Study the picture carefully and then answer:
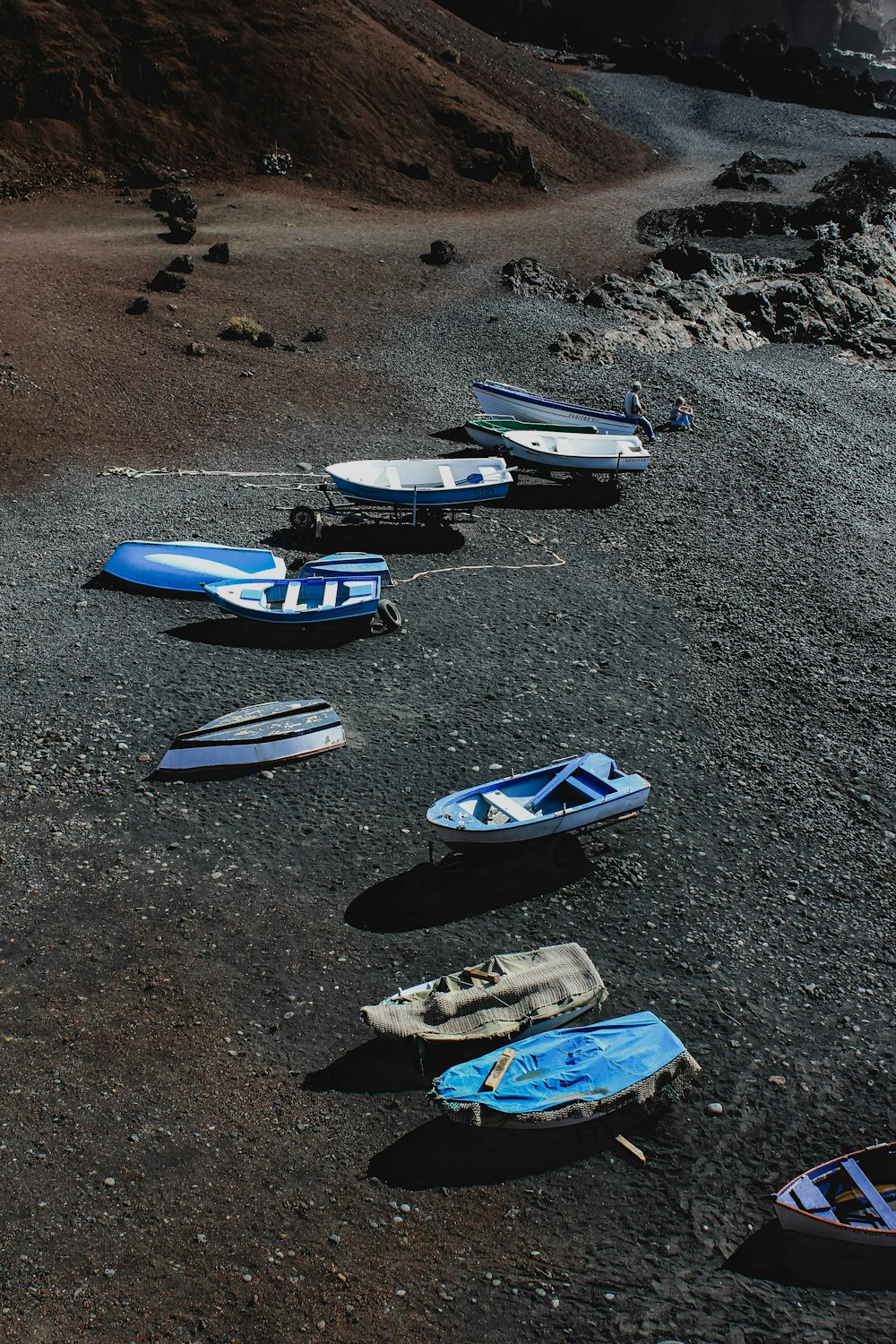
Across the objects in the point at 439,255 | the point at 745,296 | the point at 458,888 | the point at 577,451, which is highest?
the point at 745,296

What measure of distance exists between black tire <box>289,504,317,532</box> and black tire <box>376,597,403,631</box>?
3168 mm

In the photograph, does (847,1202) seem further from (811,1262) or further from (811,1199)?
(811,1262)

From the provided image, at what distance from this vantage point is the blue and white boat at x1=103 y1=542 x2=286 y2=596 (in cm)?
1788

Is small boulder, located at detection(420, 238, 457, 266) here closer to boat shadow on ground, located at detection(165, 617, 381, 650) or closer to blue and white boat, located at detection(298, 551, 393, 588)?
blue and white boat, located at detection(298, 551, 393, 588)

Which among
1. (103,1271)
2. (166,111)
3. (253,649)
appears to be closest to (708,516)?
(253,649)

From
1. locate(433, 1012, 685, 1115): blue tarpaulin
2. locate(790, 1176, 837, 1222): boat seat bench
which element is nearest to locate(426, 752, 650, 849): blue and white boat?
locate(433, 1012, 685, 1115): blue tarpaulin

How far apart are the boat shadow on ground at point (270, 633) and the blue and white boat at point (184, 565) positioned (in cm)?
97

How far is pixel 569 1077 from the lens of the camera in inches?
381

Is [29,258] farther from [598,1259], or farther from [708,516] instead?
[598,1259]

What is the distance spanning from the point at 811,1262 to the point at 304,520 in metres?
14.9

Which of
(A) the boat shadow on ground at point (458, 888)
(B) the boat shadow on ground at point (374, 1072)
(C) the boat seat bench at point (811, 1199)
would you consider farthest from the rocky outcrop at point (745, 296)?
(C) the boat seat bench at point (811, 1199)

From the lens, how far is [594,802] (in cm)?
1255

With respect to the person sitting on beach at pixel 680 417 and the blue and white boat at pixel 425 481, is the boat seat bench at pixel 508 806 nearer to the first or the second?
the blue and white boat at pixel 425 481

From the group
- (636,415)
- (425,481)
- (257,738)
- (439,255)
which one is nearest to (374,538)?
(425,481)
